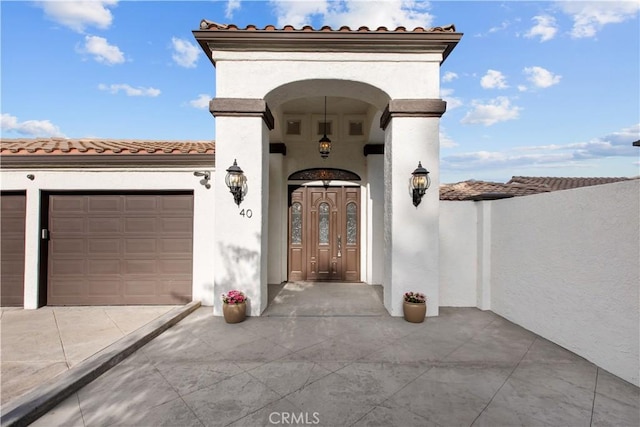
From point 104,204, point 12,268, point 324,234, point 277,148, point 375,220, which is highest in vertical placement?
point 277,148

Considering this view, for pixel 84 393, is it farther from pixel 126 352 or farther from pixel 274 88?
pixel 274 88

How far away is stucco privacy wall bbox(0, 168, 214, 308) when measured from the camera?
5445mm

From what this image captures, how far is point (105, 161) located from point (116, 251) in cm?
190

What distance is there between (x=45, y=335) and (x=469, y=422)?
5.90m

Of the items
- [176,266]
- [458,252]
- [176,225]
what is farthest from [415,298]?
[176,225]

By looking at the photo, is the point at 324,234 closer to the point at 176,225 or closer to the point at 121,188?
the point at 176,225

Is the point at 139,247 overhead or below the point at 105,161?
below

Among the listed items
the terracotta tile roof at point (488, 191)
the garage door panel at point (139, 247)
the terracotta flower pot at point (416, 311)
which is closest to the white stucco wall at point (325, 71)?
the terracotta tile roof at point (488, 191)

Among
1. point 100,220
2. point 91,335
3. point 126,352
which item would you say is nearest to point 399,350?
point 126,352

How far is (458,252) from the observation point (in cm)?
544

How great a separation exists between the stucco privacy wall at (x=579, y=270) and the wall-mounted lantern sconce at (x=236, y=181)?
487cm

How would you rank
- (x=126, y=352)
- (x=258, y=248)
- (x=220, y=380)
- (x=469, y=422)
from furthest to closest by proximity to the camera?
(x=258, y=248), (x=126, y=352), (x=220, y=380), (x=469, y=422)

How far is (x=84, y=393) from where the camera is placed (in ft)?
9.21

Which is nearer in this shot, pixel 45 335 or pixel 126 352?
pixel 126 352
